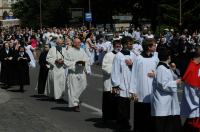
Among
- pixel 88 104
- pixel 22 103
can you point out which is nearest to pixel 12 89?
pixel 22 103

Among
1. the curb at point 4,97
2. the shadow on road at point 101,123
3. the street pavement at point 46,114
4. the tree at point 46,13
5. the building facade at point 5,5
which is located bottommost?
the curb at point 4,97

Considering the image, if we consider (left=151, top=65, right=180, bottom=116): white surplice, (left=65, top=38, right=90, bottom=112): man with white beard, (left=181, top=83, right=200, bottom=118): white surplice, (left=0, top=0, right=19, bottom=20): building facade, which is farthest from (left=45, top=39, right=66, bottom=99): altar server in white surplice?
(left=0, top=0, right=19, bottom=20): building facade

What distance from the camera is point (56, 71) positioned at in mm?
17516

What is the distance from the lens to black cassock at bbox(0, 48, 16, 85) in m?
21.0

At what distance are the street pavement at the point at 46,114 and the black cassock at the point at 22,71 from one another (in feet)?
1.52

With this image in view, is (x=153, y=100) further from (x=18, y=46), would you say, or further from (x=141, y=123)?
(x=18, y=46)

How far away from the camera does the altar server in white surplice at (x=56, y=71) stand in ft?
57.0

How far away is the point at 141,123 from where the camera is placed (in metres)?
10.8

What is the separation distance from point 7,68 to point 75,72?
7.28 m

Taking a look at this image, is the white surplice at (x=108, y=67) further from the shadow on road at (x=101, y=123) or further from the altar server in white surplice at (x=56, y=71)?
the altar server in white surplice at (x=56, y=71)

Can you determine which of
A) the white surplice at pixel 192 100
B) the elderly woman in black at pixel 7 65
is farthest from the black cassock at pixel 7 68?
the white surplice at pixel 192 100

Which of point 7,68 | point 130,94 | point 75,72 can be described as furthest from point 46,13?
point 130,94

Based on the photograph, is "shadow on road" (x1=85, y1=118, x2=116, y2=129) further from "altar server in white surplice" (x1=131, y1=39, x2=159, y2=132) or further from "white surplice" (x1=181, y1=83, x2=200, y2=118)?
"white surplice" (x1=181, y1=83, x2=200, y2=118)

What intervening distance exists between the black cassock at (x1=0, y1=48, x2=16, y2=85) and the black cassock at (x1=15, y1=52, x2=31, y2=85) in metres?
0.25
